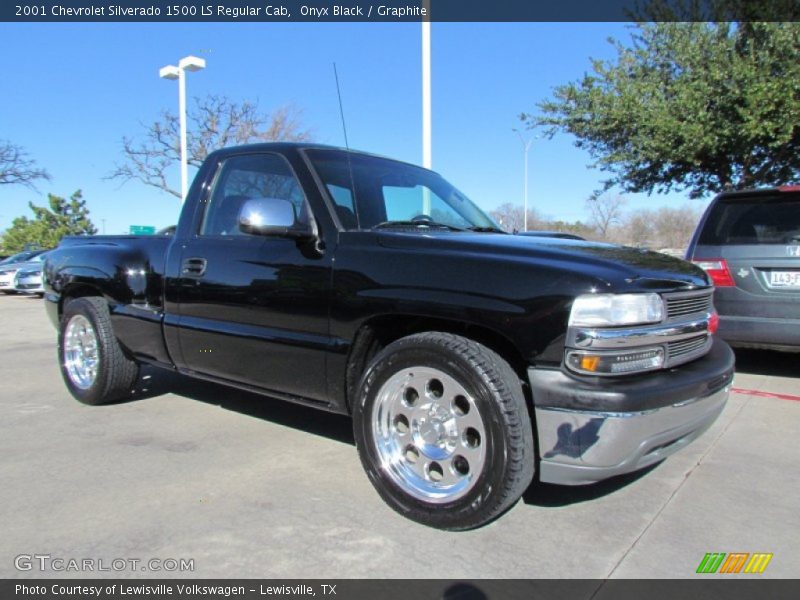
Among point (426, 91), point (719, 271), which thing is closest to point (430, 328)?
point (719, 271)

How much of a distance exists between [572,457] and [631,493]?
3.17 ft

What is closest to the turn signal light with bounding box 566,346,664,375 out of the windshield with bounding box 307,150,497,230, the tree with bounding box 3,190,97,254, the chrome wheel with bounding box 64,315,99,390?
the windshield with bounding box 307,150,497,230

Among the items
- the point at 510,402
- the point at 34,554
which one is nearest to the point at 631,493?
the point at 510,402

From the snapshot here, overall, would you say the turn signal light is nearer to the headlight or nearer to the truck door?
the headlight

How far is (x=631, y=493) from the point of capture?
3262 mm

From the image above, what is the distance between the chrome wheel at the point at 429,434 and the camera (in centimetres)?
277

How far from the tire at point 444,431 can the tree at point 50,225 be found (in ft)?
151

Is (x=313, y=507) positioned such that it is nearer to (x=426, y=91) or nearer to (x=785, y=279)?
(x=785, y=279)

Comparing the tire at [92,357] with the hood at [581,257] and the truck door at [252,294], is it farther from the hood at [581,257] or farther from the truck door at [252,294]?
the hood at [581,257]

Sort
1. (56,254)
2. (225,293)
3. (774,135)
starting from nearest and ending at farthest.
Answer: (225,293) → (56,254) → (774,135)

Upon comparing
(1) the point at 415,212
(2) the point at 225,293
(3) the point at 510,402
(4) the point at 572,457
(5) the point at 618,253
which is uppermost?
(1) the point at 415,212

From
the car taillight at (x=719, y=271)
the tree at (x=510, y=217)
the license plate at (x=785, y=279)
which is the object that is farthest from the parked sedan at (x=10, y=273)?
the license plate at (x=785, y=279)

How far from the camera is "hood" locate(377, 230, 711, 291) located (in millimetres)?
2658
